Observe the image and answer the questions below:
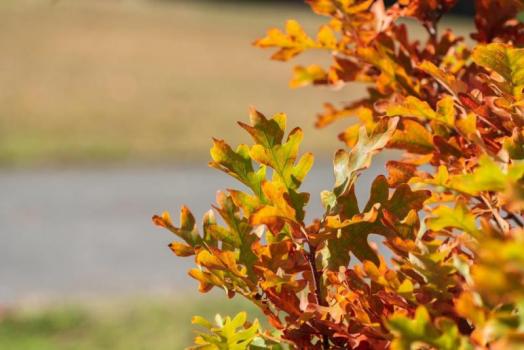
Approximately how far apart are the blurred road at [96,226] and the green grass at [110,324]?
55 centimetres

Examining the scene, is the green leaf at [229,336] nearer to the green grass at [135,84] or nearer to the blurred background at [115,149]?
the blurred background at [115,149]

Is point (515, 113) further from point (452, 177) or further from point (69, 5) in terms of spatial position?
point (69, 5)

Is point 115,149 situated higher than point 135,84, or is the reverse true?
point 135,84

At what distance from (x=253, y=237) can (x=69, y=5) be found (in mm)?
20251

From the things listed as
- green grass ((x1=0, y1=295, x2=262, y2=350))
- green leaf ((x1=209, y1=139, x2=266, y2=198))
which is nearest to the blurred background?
green grass ((x1=0, y1=295, x2=262, y2=350))

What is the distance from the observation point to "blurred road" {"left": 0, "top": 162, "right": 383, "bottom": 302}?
6621mm

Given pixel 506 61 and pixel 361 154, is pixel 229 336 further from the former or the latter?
pixel 506 61

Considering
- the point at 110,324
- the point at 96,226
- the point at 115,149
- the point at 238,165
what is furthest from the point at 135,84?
the point at 238,165

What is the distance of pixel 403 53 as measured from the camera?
1.40 m

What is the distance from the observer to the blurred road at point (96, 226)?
21.7 ft

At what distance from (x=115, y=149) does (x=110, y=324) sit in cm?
510

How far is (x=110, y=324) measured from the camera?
220 inches

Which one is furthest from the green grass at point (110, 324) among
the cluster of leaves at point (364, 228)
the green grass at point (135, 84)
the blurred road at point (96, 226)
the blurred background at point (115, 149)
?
the green grass at point (135, 84)

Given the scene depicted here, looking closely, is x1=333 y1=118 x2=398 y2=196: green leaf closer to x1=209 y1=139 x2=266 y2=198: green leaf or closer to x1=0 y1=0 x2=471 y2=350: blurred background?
x1=209 y1=139 x2=266 y2=198: green leaf
